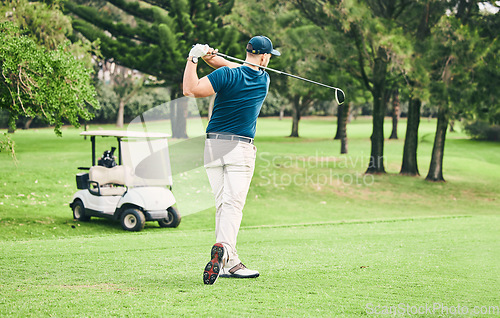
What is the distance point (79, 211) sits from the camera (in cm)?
1095

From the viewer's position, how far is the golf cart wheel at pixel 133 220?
32.4ft

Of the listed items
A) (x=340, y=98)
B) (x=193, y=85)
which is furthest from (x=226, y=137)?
(x=340, y=98)

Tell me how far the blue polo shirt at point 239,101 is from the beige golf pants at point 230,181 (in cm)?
12

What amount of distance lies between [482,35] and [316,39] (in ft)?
19.6

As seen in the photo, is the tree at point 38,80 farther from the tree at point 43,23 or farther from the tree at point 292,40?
the tree at point 292,40

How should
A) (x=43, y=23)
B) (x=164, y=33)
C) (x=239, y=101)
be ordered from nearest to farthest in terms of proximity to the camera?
1. (x=239, y=101)
2. (x=43, y=23)
3. (x=164, y=33)

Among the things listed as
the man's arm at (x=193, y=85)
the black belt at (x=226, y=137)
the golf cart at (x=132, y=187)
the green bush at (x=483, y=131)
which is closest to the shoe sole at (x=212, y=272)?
the black belt at (x=226, y=137)

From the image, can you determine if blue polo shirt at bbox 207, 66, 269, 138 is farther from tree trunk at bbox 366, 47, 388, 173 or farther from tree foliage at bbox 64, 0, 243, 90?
tree foliage at bbox 64, 0, 243, 90

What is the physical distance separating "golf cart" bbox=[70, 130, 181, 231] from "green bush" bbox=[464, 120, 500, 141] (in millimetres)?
34855

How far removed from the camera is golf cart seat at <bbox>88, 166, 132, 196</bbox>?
10406mm

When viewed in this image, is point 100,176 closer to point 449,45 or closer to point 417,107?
point 449,45

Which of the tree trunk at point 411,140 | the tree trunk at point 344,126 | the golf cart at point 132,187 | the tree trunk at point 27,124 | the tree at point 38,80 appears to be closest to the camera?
the tree at point 38,80

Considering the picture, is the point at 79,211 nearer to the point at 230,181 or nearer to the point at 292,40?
the point at 230,181

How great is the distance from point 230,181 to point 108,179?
22.3 ft
